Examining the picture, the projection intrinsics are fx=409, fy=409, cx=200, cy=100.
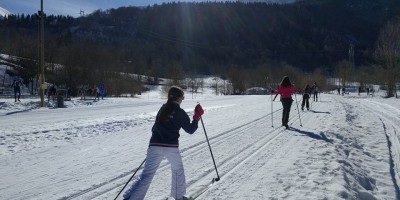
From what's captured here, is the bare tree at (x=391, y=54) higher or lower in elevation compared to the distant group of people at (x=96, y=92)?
higher

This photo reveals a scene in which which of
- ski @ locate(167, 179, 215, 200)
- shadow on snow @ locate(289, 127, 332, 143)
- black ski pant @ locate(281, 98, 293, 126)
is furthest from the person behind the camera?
black ski pant @ locate(281, 98, 293, 126)

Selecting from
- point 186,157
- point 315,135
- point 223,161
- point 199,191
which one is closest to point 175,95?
point 199,191

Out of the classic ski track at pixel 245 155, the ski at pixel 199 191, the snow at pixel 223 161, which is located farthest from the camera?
the classic ski track at pixel 245 155

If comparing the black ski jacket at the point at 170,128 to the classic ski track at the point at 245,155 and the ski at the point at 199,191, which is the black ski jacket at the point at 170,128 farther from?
the classic ski track at the point at 245,155

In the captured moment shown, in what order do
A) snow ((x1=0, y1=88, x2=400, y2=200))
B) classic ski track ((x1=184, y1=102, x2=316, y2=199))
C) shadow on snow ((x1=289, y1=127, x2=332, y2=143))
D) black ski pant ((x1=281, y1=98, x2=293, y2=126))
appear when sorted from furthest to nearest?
black ski pant ((x1=281, y1=98, x2=293, y2=126))
shadow on snow ((x1=289, y1=127, x2=332, y2=143))
classic ski track ((x1=184, y1=102, x2=316, y2=199))
snow ((x1=0, y1=88, x2=400, y2=200))

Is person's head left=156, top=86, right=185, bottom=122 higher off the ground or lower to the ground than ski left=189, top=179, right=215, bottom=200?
higher

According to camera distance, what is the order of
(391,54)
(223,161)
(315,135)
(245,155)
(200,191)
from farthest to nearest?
(391,54)
(315,135)
(245,155)
(223,161)
(200,191)

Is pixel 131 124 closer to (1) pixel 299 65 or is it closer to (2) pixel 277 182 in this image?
(2) pixel 277 182

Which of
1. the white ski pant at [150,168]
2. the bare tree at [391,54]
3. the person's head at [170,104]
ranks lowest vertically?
the white ski pant at [150,168]

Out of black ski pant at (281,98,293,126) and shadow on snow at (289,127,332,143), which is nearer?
shadow on snow at (289,127,332,143)

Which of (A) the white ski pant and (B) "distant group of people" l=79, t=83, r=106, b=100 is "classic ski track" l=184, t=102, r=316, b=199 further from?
(B) "distant group of people" l=79, t=83, r=106, b=100

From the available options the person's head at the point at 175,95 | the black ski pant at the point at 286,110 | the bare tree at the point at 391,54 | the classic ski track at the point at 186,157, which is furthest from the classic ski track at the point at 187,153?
the bare tree at the point at 391,54

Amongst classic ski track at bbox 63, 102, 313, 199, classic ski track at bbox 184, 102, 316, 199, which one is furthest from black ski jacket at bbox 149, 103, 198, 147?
classic ski track at bbox 63, 102, 313, 199

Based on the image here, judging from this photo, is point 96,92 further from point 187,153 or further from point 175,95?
point 175,95
